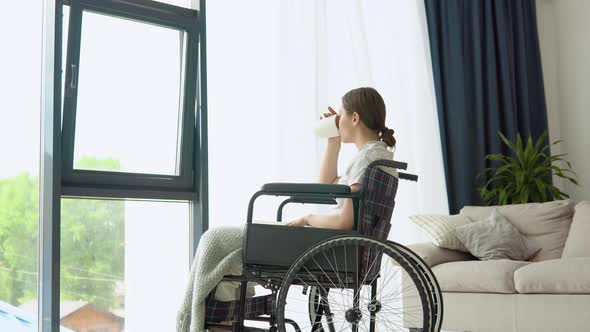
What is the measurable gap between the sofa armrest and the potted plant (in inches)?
39.2

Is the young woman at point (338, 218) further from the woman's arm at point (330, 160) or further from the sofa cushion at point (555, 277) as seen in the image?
the sofa cushion at point (555, 277)

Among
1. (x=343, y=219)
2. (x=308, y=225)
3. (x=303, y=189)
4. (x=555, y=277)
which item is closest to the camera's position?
(x=303, y=189)

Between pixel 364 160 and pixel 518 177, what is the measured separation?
2.88m

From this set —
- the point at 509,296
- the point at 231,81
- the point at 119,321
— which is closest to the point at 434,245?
the point at 509,296

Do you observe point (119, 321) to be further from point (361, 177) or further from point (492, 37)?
point (492, 37)

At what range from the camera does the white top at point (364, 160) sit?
2311 millimetres

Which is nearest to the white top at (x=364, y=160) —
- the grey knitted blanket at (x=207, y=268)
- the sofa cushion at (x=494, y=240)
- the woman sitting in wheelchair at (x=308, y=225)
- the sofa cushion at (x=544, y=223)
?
the woman sitting in wheelchair at (x=308, y=225)

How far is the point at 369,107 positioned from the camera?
2.47 metres

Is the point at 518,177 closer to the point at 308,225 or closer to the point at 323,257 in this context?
the point at 308,225

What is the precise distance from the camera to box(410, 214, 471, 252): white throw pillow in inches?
154

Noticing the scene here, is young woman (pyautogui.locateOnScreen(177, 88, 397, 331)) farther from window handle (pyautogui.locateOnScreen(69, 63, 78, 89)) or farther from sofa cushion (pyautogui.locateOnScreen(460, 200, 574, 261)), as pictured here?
sofa cushion (pyautogui.locateOnScreen(460, 200, 574, 261))

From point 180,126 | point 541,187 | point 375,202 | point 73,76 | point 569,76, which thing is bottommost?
point 375,202

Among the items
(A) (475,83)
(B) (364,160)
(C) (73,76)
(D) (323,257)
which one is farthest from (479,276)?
(C) (73,76)

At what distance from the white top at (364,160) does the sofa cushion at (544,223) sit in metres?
1.98
